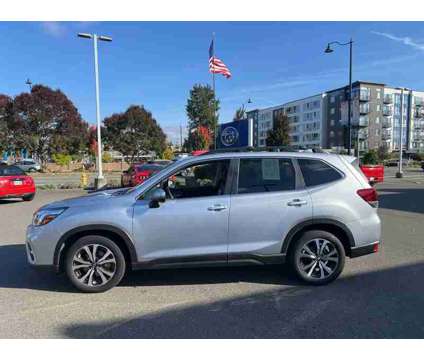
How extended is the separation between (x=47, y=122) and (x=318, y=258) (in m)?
37.7

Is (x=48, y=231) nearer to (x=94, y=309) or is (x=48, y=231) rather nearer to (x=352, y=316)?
(x=94, y=309)

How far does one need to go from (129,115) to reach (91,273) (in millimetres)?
43316

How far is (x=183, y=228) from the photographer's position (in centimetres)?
413

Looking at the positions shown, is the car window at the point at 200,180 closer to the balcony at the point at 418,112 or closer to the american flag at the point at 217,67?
the american flag at the point at 217,67

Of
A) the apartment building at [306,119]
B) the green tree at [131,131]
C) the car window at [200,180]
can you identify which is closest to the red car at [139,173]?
the car window at [200,180]

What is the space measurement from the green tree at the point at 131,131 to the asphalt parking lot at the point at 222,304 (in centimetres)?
4171

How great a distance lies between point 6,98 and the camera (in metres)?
35.8

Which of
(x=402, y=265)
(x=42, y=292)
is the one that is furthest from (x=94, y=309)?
Result: (x=402, y=265)

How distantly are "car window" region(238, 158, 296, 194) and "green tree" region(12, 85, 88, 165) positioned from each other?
120 ft

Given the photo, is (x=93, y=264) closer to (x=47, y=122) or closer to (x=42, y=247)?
(x=42, y=247)

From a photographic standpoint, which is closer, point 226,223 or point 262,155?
point 226,223

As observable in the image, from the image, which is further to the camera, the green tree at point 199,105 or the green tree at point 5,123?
the green tree at point 199,105

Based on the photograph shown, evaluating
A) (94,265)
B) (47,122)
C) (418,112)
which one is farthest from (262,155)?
(418,112)

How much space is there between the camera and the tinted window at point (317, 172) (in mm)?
4445
